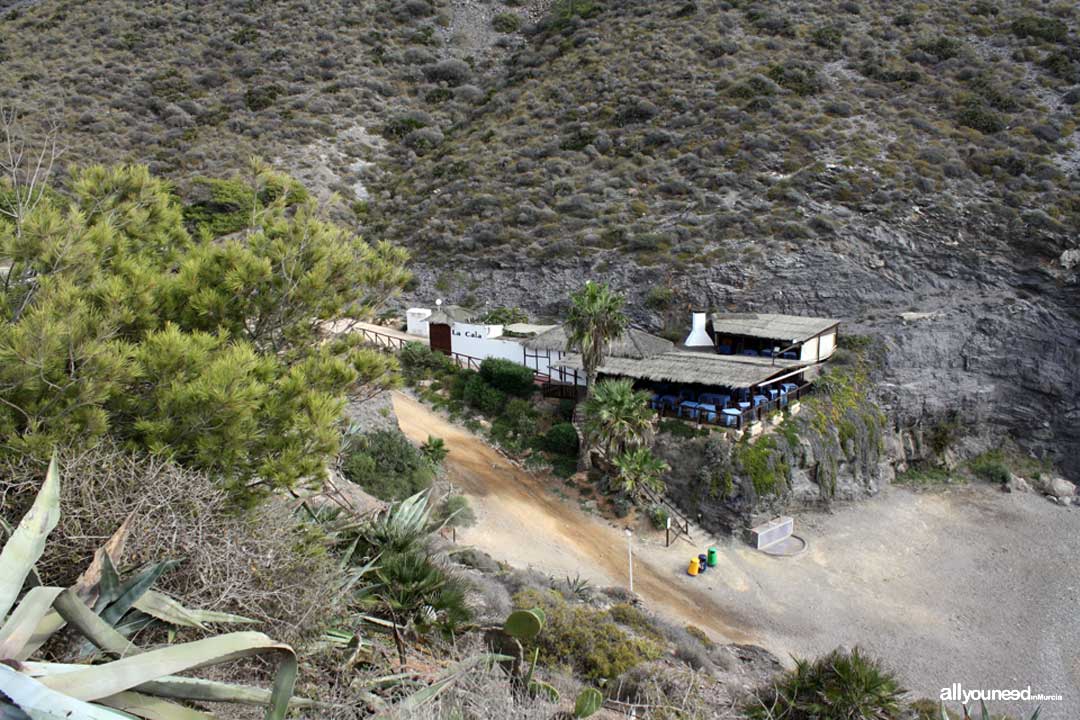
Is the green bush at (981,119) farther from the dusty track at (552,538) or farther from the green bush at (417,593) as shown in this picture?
the green bush at (417,593)

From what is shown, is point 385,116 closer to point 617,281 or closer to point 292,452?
point 617,281

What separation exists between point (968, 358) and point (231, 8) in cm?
6428

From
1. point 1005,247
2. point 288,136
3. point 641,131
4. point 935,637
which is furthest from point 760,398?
point 288,136

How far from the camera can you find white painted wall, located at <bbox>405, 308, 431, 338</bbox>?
35719 millimetres

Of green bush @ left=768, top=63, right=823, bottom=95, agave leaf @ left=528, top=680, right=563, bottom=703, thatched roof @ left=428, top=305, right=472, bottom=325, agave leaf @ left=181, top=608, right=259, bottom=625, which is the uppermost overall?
green bush @ left=768, top=63, right=823, bottom=95

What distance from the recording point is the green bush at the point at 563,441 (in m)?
26.1

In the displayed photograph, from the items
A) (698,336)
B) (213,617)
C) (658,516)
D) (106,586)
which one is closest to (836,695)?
(213,617)

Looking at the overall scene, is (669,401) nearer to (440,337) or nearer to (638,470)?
(638,470)

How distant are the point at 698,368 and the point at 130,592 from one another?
72.0ft

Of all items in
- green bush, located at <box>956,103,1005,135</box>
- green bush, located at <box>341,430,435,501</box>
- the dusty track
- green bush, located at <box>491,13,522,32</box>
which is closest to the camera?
the dusty track

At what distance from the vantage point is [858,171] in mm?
37469

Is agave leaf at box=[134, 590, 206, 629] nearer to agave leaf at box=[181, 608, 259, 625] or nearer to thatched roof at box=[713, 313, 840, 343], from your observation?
agave leaf at box=[181, 608, 259, 625]

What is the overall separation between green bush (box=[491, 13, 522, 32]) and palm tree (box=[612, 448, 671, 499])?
5231 cm

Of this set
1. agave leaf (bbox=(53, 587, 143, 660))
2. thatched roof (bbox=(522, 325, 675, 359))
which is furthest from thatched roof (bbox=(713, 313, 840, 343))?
agave leaf (bbox=(53, 587, 143, 660))
